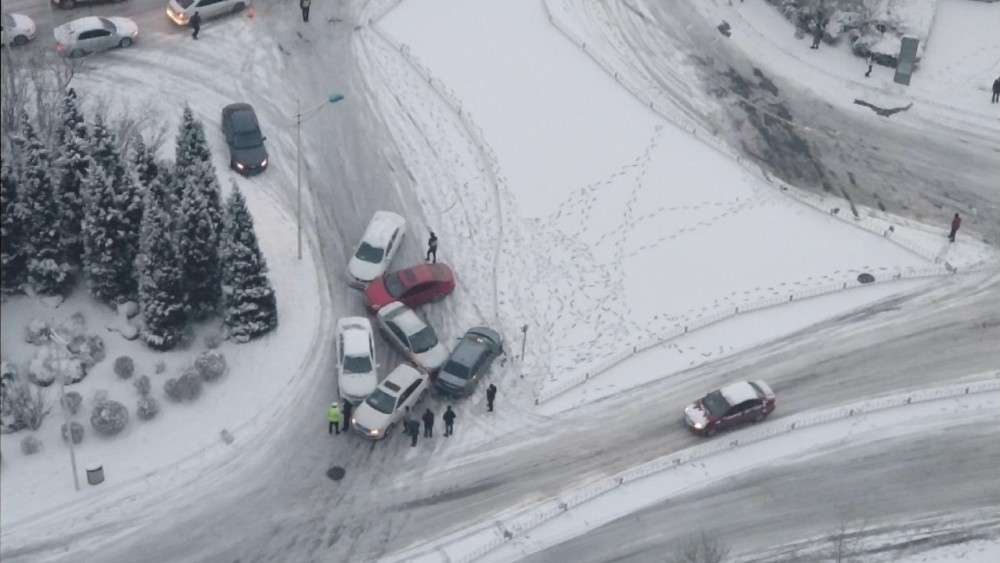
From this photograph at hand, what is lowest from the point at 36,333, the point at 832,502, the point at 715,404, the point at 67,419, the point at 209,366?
the point at 36,333

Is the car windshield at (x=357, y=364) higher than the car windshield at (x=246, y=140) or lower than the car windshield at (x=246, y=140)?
lower

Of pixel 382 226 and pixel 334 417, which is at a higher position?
pixel 382 226

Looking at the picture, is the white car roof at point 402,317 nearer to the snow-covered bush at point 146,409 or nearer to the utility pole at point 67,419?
the snow-covered bush at point 146,409

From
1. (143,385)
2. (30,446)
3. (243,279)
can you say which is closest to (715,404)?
(243,279)

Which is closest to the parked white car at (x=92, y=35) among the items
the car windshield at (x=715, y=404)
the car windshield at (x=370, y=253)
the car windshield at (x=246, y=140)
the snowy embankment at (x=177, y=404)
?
the snowy embankment at (x=177, y=404)

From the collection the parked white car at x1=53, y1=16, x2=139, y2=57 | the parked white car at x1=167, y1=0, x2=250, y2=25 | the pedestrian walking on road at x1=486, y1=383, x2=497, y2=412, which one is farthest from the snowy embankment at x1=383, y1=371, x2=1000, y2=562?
the parked white car at x1=167, y1=0, x2=250, y2=25

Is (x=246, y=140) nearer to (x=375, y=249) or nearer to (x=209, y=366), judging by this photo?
(x=375, y=249)

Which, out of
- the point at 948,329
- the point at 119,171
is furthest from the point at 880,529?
the point at 119,171

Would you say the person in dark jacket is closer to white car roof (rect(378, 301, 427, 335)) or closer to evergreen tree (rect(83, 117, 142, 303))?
white car roof (rect(378, 301, 427, 335))
